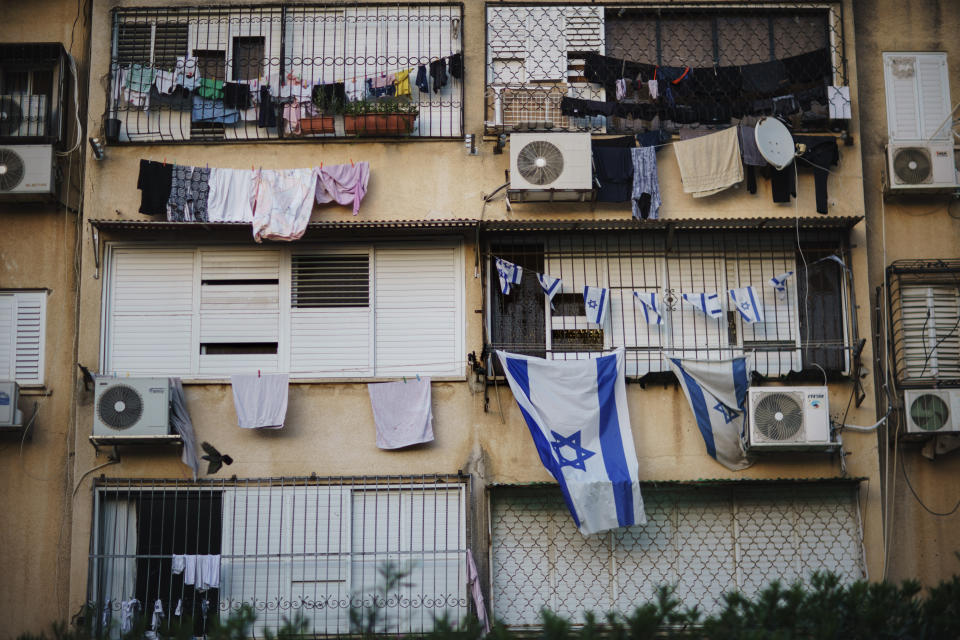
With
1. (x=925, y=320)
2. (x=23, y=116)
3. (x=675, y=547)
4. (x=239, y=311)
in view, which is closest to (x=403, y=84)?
(x=239, y=311)

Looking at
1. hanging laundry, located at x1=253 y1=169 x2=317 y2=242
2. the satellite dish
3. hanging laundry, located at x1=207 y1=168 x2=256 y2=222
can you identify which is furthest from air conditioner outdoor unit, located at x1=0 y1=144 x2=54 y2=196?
the satellite dish

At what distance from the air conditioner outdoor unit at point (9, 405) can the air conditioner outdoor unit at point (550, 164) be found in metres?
5.59

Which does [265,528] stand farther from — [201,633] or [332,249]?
[332,249]

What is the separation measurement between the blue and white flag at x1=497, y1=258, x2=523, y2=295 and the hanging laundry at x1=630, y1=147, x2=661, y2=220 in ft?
4.62

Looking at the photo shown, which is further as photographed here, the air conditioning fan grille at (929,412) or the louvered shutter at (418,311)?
the louvered shutter at (418,311)

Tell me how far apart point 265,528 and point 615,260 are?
465 centimetres

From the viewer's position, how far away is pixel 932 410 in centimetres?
1155

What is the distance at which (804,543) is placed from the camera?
37.2ft

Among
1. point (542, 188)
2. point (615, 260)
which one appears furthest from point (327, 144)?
point (615, 260)

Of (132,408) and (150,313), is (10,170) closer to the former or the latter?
(150,313)

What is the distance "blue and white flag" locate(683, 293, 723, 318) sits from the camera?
11727mm

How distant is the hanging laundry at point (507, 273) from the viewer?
38.9 feet

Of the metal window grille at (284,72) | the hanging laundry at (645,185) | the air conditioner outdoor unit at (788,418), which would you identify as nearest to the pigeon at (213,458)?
the metal window grille at (284,72)

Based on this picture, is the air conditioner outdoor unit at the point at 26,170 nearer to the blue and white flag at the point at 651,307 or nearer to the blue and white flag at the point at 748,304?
the blue and white flag at the point at 651,307
